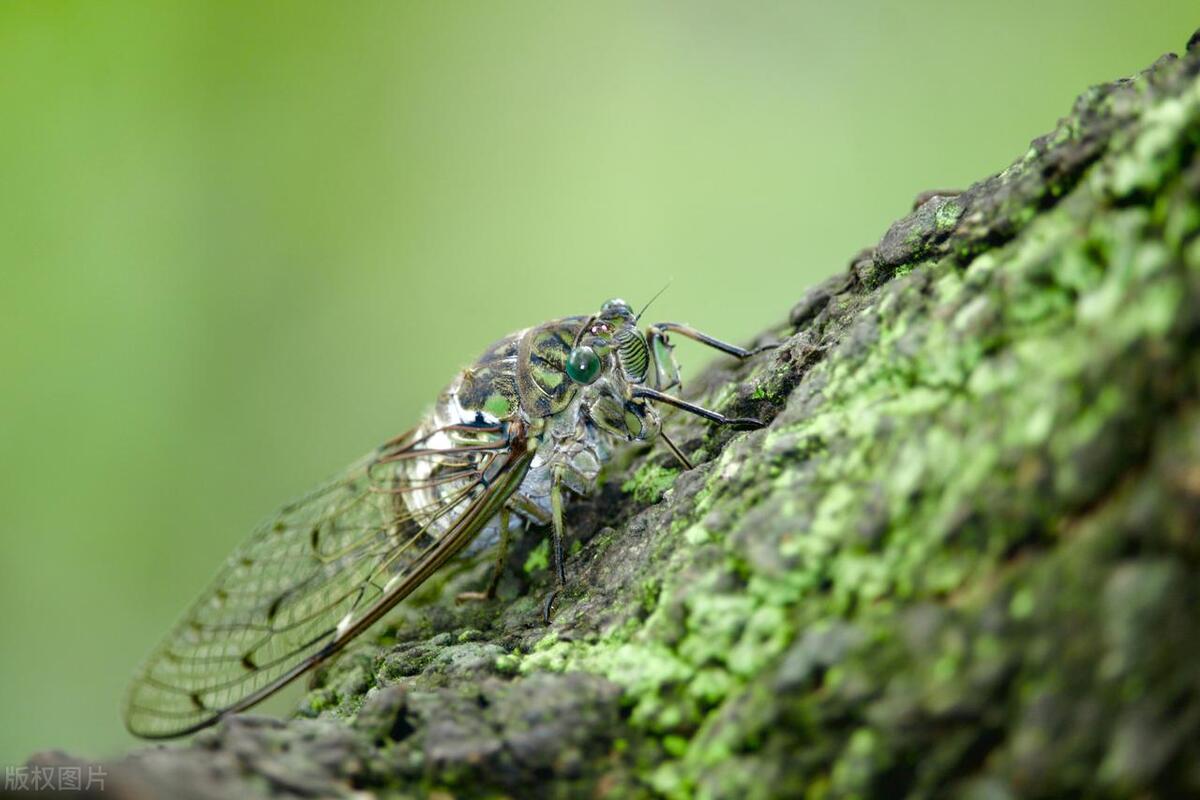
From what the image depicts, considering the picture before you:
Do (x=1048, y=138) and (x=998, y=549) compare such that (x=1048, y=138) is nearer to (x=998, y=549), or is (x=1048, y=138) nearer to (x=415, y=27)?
(x=998, y=549)

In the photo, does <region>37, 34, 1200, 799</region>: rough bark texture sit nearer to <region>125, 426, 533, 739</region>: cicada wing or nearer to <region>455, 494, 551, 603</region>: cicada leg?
<region>455, 494, 551, 603</region>: cicada leg

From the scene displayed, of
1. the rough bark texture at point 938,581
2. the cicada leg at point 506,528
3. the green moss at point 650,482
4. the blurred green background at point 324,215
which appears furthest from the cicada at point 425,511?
the blurred green background at point 324,215

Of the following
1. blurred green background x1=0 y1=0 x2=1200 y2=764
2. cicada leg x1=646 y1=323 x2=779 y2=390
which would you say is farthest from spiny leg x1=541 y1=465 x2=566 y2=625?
blurred green background x1=0 y1=0 x2=1200 y2=764

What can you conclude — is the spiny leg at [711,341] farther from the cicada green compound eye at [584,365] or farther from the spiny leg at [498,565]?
the spiny leg at [498,565]

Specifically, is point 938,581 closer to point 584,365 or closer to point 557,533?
point 557,533

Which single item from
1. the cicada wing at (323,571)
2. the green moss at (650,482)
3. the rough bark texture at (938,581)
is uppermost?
the cicada wing at (323,571)

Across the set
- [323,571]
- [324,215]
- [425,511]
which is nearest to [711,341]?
[425,511]
